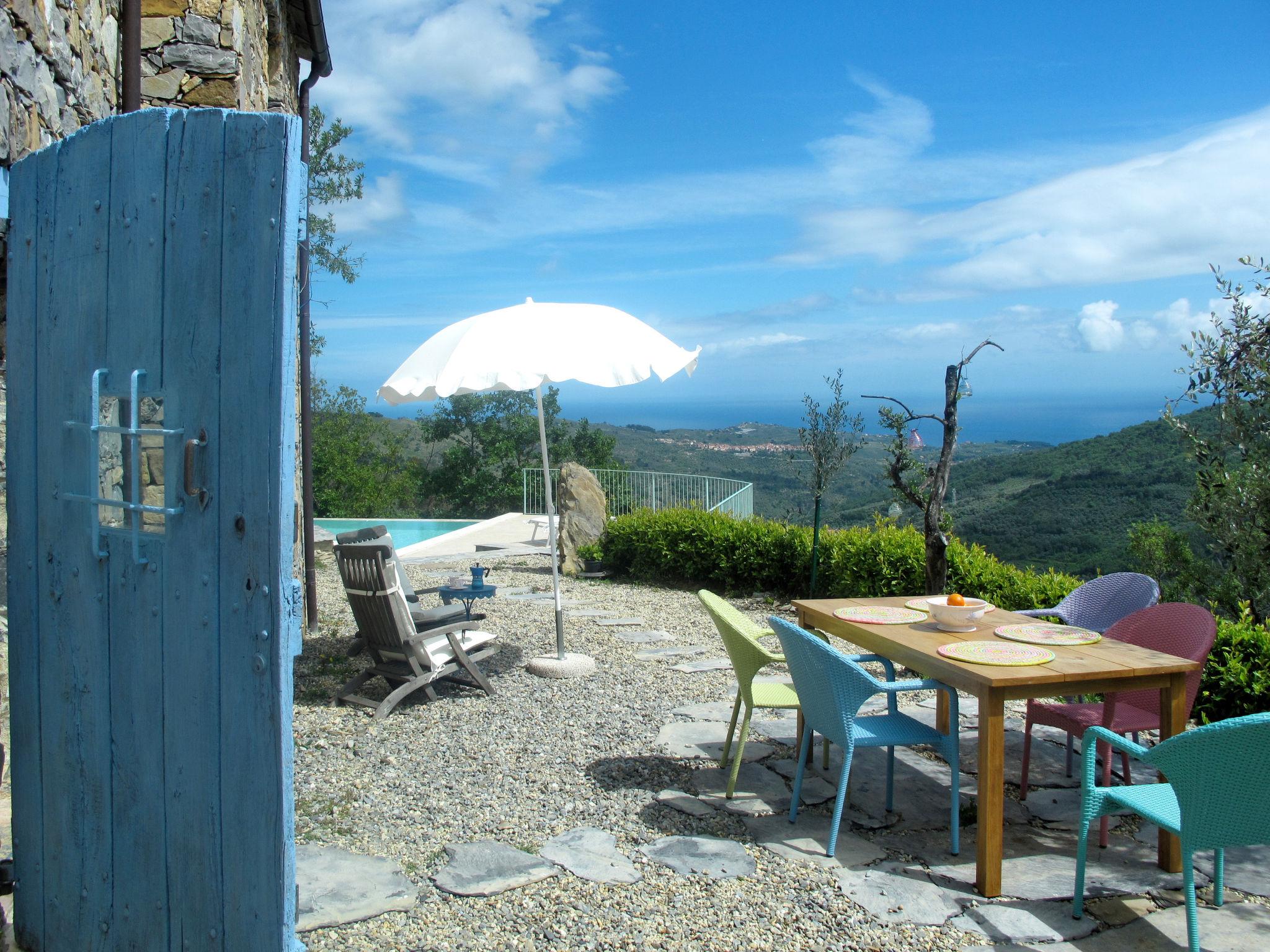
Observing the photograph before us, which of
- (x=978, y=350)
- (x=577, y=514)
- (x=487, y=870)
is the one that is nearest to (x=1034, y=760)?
(x=978, y=350)

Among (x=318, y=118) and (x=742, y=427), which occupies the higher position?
(x=318, y=118)

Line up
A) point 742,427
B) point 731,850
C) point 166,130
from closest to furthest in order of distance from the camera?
point 166,130, point 731,850, point 742,427

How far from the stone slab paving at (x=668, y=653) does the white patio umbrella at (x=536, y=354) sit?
6.79 feet

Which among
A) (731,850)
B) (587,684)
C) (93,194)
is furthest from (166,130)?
(587,684)

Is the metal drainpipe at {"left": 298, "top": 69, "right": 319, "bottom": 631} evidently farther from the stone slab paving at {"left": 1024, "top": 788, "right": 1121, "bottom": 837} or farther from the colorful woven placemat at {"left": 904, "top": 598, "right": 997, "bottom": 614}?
the stone slab paving at {"left": 1024, "top": 788, "right": 1121, "bottom": 837}

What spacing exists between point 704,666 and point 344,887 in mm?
3344

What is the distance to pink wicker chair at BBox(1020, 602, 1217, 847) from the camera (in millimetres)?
3371

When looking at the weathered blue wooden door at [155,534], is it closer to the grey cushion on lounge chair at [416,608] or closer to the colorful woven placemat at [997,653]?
the colorful woven placemat at [997,653]

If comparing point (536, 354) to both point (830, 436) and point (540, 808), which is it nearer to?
point (540, 808)

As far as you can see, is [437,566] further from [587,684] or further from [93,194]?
[93,194]

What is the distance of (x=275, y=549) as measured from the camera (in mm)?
1756

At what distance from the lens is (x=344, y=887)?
2.81 meters

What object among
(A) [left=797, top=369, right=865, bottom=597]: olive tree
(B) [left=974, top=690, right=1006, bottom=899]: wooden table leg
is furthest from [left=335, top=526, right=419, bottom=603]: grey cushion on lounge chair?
(A) [left=797, top=369, right=865, bottom=597]: olive tree

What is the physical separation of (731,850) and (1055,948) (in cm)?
104
